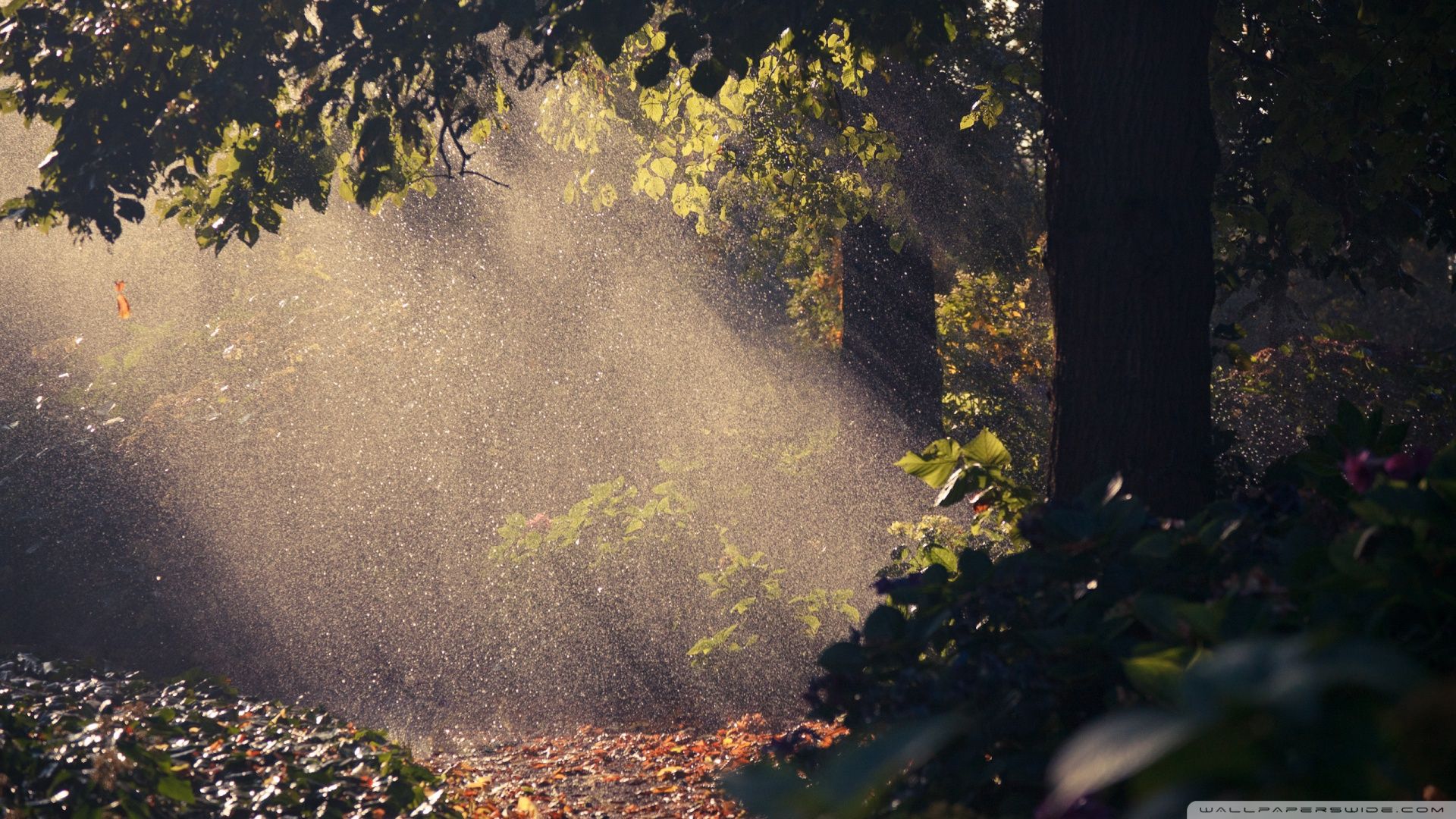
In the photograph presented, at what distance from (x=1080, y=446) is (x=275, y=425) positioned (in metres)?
10.0

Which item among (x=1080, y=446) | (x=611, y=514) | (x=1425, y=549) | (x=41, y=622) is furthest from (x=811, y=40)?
(x=41, y=622)

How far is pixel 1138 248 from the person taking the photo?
3410mm

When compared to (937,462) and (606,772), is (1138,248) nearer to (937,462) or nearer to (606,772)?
(937,462)

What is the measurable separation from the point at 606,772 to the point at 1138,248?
14.4 ft

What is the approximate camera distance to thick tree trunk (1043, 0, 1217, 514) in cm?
342

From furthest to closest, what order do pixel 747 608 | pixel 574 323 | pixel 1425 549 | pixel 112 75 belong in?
pixel 574 323 → pixel 747 608 → pixel 112 75 → pixel 1425 549

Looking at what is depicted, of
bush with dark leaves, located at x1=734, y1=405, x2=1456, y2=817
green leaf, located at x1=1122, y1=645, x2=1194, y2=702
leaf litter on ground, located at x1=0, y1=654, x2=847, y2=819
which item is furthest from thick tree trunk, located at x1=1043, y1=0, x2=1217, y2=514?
green leaf, located at x1=1122, y1=645, x2=1194, y2=702

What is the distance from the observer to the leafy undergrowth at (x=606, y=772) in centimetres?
539

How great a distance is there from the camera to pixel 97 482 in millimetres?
10148

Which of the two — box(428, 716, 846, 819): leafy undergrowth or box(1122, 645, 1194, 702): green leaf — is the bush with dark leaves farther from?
box(428, 716, 846, 819): leafy undergrowth

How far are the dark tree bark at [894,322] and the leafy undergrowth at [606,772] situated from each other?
11.0 feet

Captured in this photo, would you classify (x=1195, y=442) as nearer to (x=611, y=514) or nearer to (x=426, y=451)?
(x=611, y=514)

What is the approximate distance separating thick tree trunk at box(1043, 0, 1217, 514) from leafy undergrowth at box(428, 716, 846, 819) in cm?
185

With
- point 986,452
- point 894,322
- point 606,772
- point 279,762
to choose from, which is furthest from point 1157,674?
point 894,322
